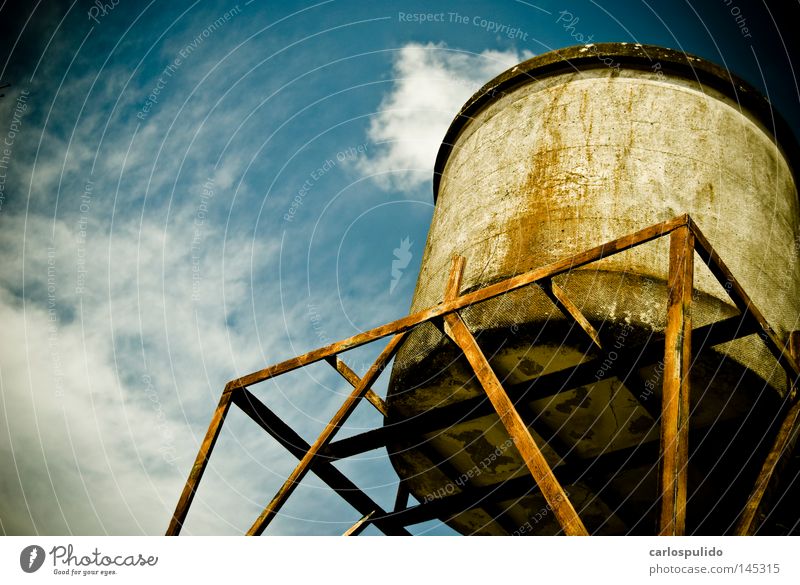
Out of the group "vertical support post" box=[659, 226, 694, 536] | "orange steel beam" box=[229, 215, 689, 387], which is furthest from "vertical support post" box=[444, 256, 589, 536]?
"vertical support post" box=[659, 226, 694, 536]

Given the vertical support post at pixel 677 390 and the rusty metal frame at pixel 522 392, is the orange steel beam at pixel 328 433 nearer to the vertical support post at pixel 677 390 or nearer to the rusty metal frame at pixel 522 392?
the rusty metal frame at pixel 522 392

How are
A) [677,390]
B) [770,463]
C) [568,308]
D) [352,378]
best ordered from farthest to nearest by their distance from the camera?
1. [352,378]
2. [770,463]
3. [568,308]
4. [677,390]

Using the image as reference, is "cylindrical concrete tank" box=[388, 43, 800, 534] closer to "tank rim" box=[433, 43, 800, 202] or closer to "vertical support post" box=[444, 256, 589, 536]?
"tank rim" box=[433, 43, 800, 202]

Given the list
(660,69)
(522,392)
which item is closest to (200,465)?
(522,392)

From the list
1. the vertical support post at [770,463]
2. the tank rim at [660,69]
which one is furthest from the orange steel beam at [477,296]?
the tank rim at [660,69]

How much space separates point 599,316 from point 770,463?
1506mm

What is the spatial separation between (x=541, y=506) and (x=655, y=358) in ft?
7.79

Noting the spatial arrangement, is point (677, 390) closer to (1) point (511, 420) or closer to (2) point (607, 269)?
(1) point (511, 420)

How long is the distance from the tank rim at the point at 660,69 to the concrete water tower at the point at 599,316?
2cm

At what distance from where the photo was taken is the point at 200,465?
530 centimetres

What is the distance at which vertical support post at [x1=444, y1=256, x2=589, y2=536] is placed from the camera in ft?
11.5

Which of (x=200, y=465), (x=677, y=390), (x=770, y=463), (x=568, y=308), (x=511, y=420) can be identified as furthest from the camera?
(x=200, y=465)
